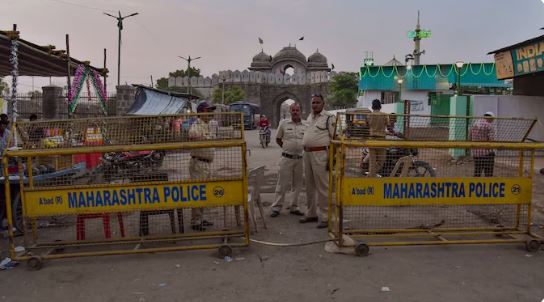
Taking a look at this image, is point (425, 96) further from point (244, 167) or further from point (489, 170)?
point (244, 167)

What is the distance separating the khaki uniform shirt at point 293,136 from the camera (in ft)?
19.9

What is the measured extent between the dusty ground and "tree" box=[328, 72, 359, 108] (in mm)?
38102

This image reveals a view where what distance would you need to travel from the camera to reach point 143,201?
4.41 m

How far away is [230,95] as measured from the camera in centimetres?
4950

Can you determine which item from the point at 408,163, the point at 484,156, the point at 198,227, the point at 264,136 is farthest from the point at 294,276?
the point at 264,136

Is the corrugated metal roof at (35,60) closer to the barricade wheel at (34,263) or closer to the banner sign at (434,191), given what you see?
the barricade wheel at (34,263)

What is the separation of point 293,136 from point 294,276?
8.45ft

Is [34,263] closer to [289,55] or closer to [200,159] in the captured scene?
[200,159]

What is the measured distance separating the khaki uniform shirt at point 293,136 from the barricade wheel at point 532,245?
2971 mm

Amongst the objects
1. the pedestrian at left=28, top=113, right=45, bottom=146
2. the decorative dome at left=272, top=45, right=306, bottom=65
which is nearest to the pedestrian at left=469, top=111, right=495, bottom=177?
the pedestrian at left=28, top=113, right=45, bottom=146

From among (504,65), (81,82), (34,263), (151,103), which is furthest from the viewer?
(151,103)

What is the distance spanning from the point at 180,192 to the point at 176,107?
1492 centimetres

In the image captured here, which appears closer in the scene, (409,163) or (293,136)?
(293,136)

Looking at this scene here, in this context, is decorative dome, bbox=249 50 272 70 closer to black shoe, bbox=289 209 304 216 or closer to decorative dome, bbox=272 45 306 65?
decorative dome, bbox=272 45 306 65
